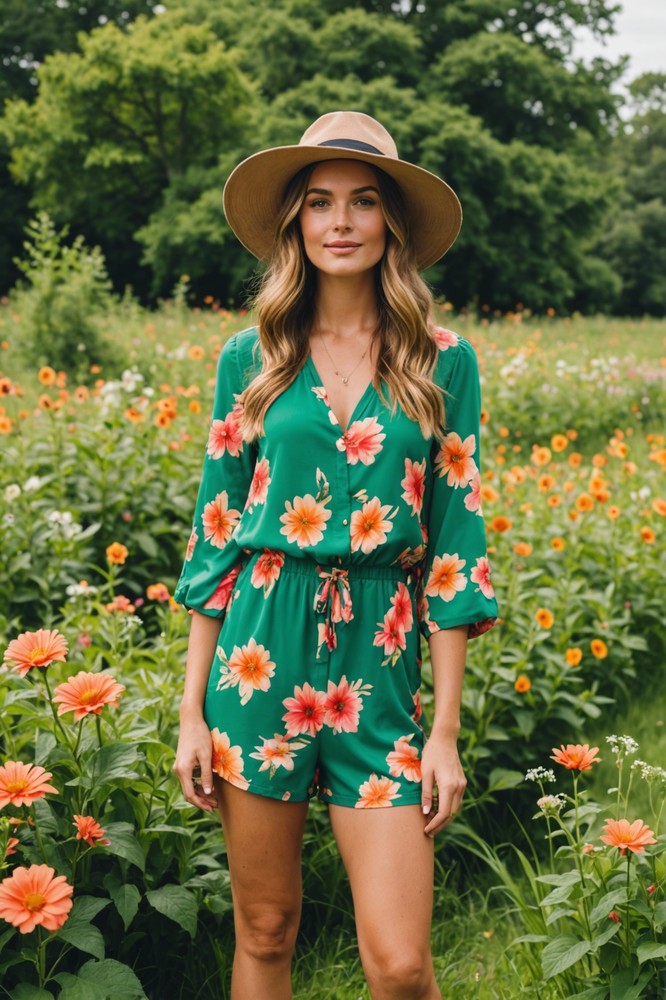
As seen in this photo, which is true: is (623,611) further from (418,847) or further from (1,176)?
(1,176)

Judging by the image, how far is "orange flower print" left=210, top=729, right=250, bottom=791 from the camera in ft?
6.09

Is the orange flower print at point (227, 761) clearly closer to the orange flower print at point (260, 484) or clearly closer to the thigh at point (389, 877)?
the thigh at point (389, 877)

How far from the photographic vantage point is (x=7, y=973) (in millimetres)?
1855

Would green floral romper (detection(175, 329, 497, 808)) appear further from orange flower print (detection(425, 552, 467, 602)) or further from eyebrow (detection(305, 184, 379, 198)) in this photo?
eyebrow (detection(305, 184, 379, 198))

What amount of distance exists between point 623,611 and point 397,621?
240cm

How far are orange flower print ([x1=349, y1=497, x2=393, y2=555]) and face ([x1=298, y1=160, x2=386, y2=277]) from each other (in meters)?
0.47

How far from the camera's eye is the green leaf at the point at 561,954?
191cm

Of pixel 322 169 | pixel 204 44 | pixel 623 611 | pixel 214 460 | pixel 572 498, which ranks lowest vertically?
pixel 623 611

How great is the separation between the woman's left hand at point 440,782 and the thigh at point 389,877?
26 millimetres

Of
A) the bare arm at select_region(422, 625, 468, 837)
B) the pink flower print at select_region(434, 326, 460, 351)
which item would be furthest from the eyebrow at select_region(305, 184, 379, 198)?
the bare arm at select_region(422, 625, 468, 837)

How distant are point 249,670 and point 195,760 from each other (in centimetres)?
21

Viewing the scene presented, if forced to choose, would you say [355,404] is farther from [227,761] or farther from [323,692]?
[227,761]

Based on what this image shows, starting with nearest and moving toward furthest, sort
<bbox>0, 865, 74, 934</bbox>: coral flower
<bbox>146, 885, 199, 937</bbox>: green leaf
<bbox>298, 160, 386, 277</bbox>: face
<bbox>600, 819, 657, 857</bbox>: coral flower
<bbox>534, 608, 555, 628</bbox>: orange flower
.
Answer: <bbox>0, 865, 74, 934</bbox>: coral flower → <bbox>600, 819, 657, 857</bbox>: coral flower → <bbox>298, 160, 386, 277</bbox>: face → <bbox>146, 885, 199, 937</bbox>: green leaf → <bbox>534, 608, 555, 628</bbox>: orange flower

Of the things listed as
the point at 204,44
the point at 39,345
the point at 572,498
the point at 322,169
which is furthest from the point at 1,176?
the point at 322,169
